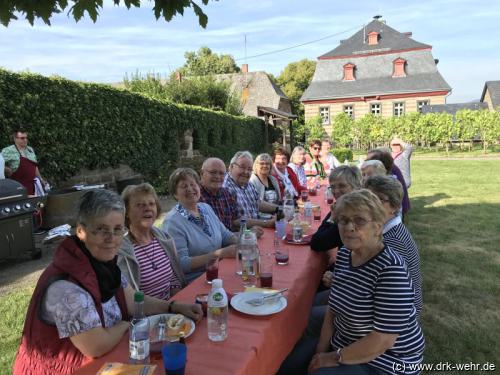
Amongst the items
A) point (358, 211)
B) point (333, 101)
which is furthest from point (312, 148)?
point (333, 101)

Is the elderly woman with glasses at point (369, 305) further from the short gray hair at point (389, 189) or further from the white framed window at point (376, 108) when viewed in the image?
the white framed window at point (376, 108)

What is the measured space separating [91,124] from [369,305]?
7.39 meters

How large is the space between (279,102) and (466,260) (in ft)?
94.1

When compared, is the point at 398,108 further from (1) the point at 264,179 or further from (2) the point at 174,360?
(2) the point at 174,360

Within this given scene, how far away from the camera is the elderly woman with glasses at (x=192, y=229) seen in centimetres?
300

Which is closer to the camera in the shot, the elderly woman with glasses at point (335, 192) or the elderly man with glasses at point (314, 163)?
the elderly woman with glasses at point (335, 192)

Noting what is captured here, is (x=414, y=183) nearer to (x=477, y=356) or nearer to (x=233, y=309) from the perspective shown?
(x=477, y=356)

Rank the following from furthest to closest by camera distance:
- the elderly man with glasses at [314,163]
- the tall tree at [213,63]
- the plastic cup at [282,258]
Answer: the tall tree at [213,63], the elderly man with glasses at [314,163], the plastic cup at [282,258]

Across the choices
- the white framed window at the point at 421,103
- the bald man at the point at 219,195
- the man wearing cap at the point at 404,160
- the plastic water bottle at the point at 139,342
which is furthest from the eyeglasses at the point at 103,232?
the white framed window at the point at 421,103

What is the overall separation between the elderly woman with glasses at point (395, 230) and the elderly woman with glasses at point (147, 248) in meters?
1.58

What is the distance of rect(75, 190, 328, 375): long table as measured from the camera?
1.56 meters

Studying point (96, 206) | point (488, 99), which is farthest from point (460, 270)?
point (488, 99)

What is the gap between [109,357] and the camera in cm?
163

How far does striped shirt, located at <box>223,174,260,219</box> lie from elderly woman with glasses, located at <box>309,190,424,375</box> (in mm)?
2332
